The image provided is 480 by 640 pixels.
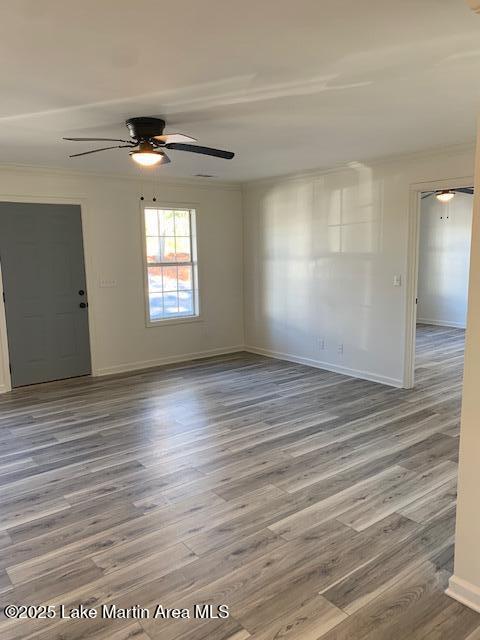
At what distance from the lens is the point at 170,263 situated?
6473 millimetres

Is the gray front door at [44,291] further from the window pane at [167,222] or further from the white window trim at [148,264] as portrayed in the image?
the window pane at [167,222]

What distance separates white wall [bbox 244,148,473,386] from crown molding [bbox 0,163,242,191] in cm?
47

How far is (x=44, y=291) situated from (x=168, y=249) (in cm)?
176

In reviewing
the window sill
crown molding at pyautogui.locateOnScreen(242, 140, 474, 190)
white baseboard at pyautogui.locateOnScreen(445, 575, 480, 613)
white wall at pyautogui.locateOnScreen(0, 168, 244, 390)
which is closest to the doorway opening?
crown molding at pyautogui.locateOnScreen(242, 140, 474, 190)

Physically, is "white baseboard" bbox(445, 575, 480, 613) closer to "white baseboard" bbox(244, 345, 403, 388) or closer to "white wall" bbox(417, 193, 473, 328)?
"white baseboard" bbox(244, 345, 403, 388)

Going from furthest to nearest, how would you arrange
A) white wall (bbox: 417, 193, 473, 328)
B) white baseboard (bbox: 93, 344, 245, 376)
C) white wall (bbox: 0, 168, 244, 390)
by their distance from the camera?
white wall (bbox: 417, 193, 473, 328) < white baseboard (bbox: 93, 344, 245, 376) < white wall (bbox: 0, 168, 244, 390)

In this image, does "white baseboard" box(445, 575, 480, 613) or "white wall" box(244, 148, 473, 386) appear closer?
"white baseboard" box(445, 575, 480, 613)

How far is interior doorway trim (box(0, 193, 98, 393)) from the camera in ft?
17.0

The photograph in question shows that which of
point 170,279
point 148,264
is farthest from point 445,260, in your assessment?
point 148,264

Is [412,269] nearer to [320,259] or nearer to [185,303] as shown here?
[320,259]

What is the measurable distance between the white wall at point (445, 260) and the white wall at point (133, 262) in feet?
13.9

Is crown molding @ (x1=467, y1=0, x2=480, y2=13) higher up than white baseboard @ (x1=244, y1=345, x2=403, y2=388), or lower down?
higher up

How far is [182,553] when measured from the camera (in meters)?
2.39

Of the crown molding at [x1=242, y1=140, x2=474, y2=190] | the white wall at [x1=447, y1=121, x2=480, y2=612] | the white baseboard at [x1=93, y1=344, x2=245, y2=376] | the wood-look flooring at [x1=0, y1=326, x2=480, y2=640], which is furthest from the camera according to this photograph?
the white baseboard at [x1=93, y1=344, x2=245, y2=376]
